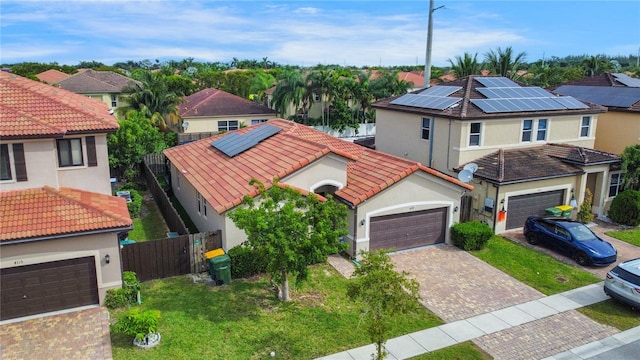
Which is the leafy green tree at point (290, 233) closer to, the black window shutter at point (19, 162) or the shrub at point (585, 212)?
the black window shutter at point (19, 162)

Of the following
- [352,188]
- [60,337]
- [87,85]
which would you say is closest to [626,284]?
[352,188]

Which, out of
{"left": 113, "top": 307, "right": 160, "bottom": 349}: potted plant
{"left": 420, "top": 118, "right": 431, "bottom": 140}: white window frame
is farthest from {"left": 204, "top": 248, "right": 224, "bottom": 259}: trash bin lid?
{"left": 420, "top": 118, "right": 431, "bottom": 140}: white window frame

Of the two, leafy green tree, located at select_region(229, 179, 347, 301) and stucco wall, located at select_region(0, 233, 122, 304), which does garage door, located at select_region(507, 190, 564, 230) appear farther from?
stucco wall, located at select_region(0, 233, 122, 304)

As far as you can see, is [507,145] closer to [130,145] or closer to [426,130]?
[426,130]

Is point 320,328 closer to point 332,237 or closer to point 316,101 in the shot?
point 332,237

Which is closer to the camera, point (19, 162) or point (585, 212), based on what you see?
point (19, 162)

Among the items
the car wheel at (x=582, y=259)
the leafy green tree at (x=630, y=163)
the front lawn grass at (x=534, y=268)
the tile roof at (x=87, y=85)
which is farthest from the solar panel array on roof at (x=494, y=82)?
the tile roof at (x=87, y=85)
